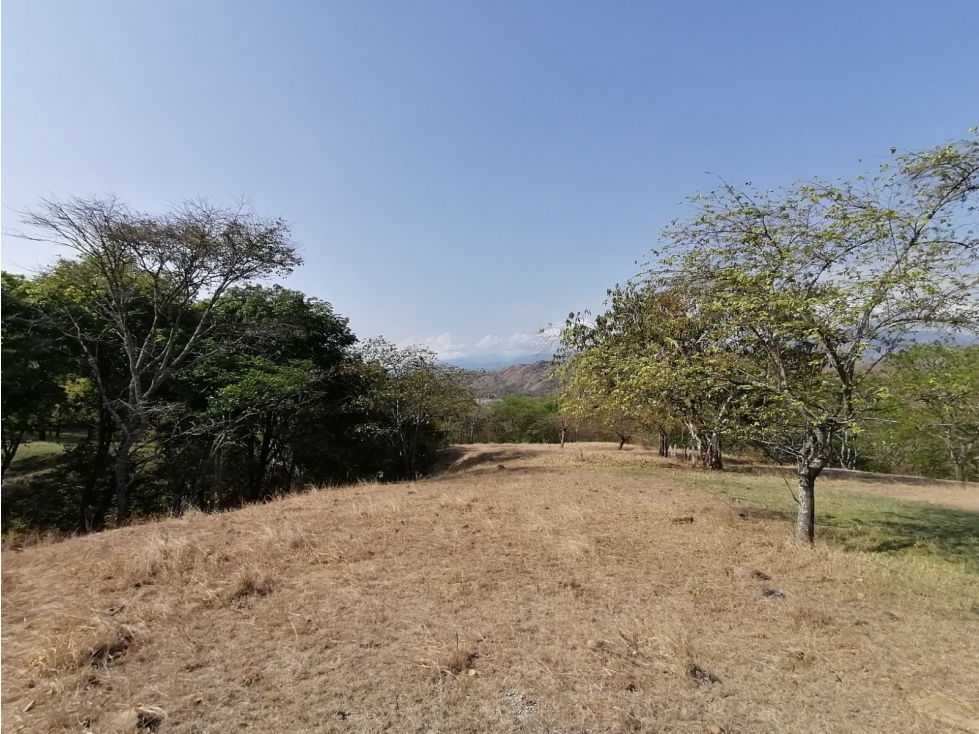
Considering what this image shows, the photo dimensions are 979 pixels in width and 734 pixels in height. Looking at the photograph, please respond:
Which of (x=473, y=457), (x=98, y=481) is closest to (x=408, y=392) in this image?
(x=473, y=457)

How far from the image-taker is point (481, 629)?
13.4 ft

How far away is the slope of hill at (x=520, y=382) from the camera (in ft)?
52.6

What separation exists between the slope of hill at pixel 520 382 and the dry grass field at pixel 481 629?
6614 millimetres

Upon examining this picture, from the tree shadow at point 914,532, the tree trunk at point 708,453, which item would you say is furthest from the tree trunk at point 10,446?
the tree trunk at point 708,453

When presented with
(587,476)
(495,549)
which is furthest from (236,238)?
(587,476)

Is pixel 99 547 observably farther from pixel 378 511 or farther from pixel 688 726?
pixel 688 726

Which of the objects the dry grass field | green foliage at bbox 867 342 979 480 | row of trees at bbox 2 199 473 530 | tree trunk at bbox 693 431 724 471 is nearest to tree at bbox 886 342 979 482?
green foliage at bbox 867 342 979 480

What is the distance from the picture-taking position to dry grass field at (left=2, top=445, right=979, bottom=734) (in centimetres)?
306

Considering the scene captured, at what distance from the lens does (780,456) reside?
7930mm

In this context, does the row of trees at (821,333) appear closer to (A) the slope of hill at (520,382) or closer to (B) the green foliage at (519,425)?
(A) the slope of hill at (520,382)

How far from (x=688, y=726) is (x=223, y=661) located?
320 centimetres

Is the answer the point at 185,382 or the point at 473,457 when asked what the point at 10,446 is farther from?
the point at 473,457

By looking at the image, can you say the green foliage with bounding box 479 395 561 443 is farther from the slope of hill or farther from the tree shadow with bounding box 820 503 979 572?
the tree shadow with bounding box 820 503 979 572

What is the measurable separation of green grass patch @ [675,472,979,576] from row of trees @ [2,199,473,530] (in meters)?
10.1
